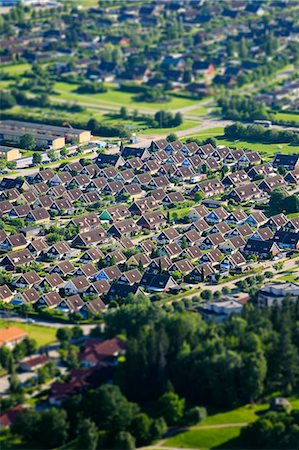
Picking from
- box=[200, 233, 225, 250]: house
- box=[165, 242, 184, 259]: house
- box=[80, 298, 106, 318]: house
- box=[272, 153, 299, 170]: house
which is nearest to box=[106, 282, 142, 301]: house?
box=[80, 298, 106, 318]: house

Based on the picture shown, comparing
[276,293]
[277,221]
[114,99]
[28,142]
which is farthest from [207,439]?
[114,99]

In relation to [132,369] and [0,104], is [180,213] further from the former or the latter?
[0,104]

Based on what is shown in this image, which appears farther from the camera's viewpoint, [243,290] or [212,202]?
[212,202]

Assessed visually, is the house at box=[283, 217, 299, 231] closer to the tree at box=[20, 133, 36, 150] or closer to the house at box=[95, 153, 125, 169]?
the house at box=[95, 153, 125, 169]

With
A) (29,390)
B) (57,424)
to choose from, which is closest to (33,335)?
(29,390)

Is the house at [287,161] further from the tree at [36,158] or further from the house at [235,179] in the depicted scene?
the tree at [36,158]

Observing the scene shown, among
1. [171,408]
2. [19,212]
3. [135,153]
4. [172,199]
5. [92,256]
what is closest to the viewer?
[171,408]

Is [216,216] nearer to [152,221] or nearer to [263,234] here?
[152,221]

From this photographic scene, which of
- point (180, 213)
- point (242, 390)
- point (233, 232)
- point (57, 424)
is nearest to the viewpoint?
point (57, 424)
